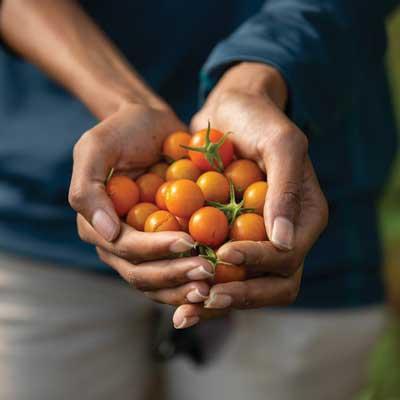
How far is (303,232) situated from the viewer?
0.91 meters

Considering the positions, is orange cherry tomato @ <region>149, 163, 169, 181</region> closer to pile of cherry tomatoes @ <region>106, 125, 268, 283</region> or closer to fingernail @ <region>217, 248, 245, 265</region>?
pile of cherry tomatoes @ <region>106, 125, 268, 283</region>

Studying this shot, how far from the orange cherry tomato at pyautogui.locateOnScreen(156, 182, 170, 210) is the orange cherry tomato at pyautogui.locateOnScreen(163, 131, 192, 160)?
84 millimetres

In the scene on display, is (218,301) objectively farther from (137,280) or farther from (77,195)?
(77,195)

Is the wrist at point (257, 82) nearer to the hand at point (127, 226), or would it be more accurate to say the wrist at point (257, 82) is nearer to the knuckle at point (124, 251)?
the hand at point (127, 226)

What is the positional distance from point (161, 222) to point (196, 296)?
0.13 metres

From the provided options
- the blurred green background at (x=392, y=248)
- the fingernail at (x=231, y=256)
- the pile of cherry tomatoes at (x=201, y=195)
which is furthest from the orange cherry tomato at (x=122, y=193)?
the blurred green background at (x=392, y=248)

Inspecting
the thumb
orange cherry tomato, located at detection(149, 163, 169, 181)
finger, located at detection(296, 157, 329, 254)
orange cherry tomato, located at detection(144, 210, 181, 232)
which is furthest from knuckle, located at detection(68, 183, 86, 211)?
finger, located at detection(296, 157, 329, 254)

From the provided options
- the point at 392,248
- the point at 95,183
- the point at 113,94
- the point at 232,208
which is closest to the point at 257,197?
the point at 232,208

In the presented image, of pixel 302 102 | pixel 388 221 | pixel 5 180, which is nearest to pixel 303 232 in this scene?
pixel 302 102

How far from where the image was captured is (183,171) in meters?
1.04

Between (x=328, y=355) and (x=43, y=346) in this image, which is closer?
(x=43, y=346)

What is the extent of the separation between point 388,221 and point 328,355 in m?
0.86

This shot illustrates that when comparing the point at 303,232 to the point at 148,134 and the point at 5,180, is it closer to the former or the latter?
the point at 148,134

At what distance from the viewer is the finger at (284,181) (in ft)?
2.84
